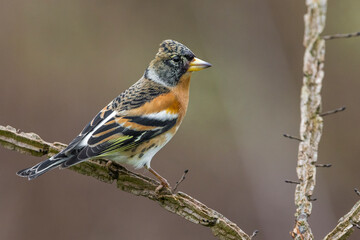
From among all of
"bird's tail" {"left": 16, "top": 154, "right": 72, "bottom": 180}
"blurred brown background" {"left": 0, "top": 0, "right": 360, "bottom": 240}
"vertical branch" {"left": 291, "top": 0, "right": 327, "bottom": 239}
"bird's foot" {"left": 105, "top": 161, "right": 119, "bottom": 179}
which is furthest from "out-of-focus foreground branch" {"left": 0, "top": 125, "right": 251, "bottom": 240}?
"blurred brown background" {"left": 0, "top": 0, "right": 360, "bottom": 240}

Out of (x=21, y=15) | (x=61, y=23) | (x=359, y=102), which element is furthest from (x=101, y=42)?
(x=359, y=102)

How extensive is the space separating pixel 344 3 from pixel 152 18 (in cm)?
315

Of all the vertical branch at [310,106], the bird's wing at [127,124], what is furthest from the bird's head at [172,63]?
the vertical branch at [310,106]

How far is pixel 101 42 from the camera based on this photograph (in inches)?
344

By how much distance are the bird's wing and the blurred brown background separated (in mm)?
2952

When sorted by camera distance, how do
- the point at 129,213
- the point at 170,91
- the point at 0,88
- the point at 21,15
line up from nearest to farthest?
the point at 170,91 < the point at 129,213 < the point at 0,88 < the point at 21,15

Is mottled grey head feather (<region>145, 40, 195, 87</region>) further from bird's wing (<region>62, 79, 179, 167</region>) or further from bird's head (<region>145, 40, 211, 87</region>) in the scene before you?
bird's wing (<region>62, 79, 179, 167</region>)

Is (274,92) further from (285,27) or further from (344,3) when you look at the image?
(344,3)

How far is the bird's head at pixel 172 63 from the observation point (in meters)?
4.14

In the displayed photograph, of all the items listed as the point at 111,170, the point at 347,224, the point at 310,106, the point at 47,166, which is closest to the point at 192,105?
the point at 111,170

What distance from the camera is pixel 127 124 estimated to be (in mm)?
3807

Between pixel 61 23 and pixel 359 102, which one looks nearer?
pixel 359 102

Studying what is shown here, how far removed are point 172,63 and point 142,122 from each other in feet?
2.12

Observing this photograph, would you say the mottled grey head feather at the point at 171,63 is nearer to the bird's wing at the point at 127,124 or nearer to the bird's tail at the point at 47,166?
the bird's wing at the point at 127,124
